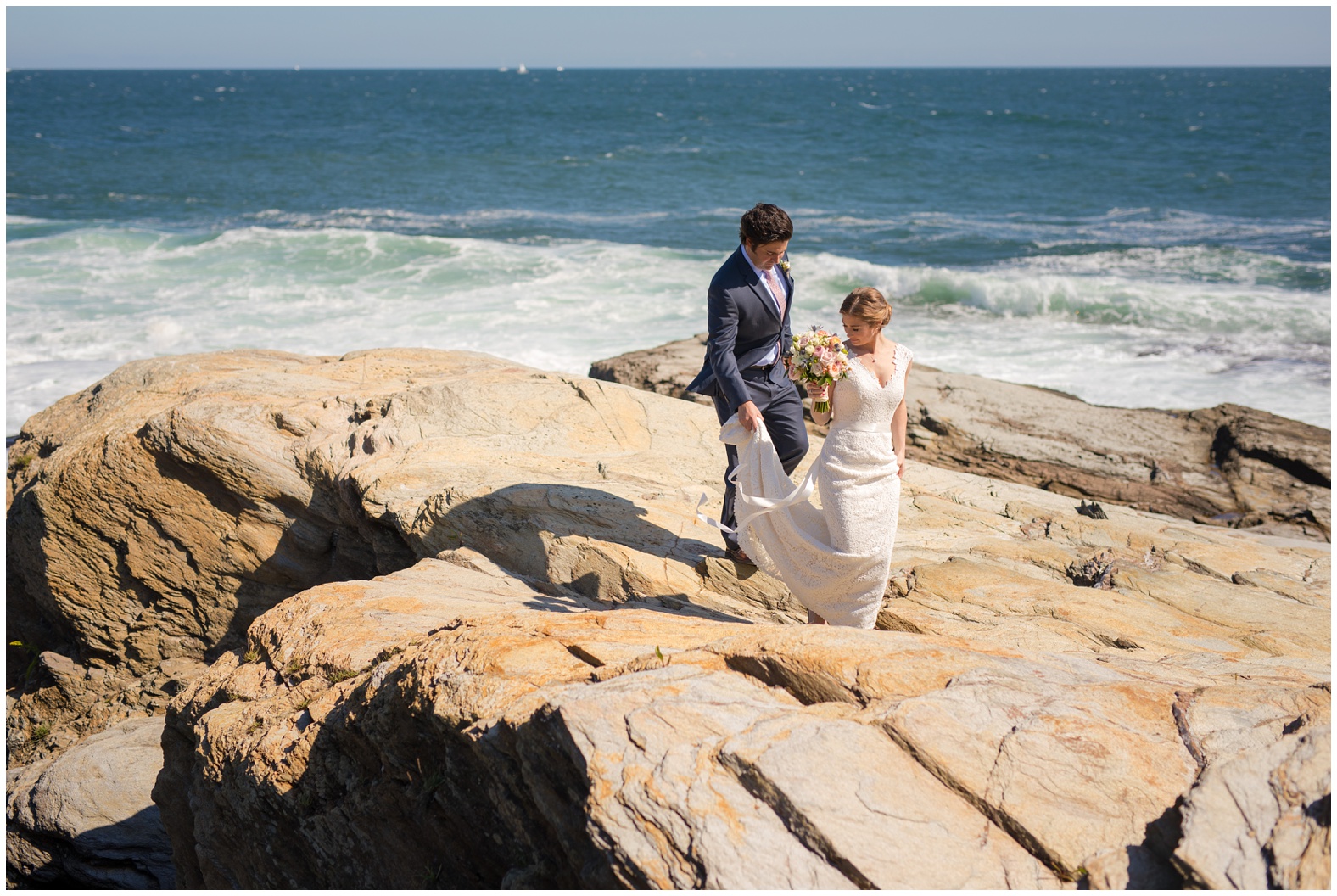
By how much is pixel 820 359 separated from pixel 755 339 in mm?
652

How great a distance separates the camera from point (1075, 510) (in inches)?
257

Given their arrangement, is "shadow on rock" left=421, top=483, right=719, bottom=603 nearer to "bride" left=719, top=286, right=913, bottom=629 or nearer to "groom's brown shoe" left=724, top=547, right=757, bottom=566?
"groom's brown shoe" left=724, top=547, right=757, bottom=566

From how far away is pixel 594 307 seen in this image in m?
17.5

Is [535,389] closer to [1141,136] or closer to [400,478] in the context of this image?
[400,478]

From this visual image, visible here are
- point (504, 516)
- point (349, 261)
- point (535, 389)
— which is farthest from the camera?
point (349, 261)

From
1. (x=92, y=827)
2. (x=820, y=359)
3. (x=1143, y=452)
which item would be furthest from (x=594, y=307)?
(x=820, y=359)

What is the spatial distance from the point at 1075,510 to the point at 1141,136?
5080 cm

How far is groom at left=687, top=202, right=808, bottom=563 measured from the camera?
14.9ft

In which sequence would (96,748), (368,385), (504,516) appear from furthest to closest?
1. (368,385)
2. (96,748)
3. (504,516)

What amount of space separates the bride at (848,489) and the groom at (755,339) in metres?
0.25

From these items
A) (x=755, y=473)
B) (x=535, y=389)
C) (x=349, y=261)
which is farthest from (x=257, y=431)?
(x=349, y=261)

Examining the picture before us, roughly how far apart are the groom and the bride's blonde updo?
442 millimetres

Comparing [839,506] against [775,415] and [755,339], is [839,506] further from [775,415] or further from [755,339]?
[755,339]

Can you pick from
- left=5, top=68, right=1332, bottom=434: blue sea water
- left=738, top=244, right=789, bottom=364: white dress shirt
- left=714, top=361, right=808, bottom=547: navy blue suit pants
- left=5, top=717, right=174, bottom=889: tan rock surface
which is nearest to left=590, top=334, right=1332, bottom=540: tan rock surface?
left=714, top=361, right=808, bottom=547: navy blue suit pants
